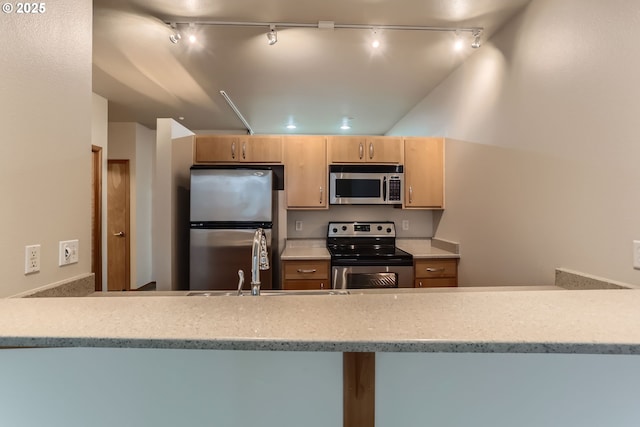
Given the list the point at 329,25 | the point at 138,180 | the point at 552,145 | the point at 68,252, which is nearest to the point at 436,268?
the point at 552,145

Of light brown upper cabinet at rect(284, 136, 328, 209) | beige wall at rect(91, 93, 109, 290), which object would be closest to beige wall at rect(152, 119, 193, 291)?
light brown upper cabinet at rect(284, 136, 328, 209)

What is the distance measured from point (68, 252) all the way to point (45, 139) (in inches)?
19.1

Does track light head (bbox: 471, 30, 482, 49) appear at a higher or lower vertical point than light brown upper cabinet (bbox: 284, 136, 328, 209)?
higher

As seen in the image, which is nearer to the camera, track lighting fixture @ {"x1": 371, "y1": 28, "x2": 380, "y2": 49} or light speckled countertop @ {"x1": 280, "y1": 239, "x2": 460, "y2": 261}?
track lighting fixture @ {"x1": 371, "y1": 28, "x2": 380, "y2": 49}

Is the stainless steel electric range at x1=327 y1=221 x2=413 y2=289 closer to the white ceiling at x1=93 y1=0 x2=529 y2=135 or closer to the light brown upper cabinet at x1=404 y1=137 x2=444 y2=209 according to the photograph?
the light brown upper cabinet at x1=404 y1=137 x2=444 y2=209

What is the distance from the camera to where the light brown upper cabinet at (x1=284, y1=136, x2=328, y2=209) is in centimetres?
320

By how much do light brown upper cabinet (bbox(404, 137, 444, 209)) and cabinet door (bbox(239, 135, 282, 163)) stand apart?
1325 mm

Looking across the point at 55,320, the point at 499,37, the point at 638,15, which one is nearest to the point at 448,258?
the point at 499,37

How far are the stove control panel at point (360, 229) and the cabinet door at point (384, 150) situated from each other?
0.71 meters

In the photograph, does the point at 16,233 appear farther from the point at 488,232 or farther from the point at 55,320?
the point at 488,232

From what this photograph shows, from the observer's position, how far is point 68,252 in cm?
137

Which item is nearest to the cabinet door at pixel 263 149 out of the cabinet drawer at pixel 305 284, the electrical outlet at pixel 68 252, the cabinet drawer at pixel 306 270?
the cabinet drawer at pixel 306 270

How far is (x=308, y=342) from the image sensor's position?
66 centimetres

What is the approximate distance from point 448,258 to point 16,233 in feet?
9.44
